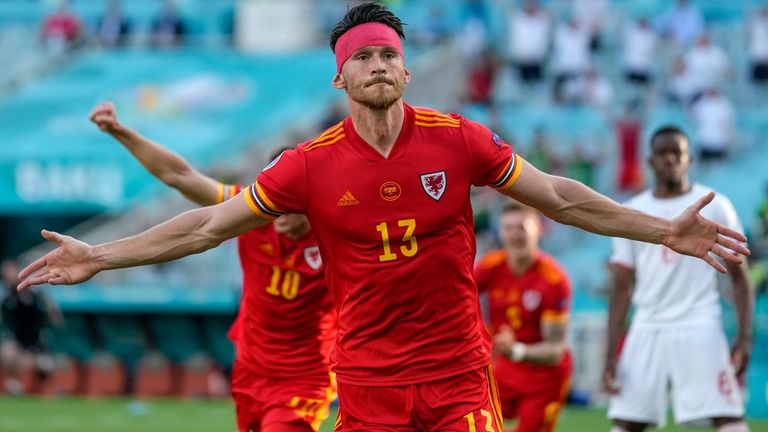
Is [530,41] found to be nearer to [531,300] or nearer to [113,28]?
[113,28]

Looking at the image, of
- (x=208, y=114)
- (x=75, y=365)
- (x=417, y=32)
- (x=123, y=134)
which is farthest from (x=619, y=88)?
(x=123, y=134)

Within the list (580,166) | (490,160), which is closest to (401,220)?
(490,160)

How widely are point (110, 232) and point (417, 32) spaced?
742cm

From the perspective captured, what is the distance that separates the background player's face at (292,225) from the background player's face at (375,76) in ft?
6.59

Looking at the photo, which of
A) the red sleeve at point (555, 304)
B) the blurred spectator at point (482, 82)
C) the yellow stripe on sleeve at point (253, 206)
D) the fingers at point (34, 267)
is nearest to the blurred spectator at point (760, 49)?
the blurred spectator at point (482, 82)

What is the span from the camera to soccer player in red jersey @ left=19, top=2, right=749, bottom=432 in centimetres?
631

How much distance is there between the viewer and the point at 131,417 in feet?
58.2

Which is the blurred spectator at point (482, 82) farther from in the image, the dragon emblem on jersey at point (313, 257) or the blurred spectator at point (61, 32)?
the dragon emblem on jersey at point (313, 257)

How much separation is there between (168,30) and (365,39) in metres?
24.3

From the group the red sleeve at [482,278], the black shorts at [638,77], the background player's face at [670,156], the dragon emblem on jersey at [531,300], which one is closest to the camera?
the background player's face at [670,156]

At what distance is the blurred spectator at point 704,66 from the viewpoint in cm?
2273

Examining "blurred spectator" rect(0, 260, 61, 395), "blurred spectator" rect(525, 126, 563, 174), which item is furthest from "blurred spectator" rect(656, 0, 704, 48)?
"blurred spectator" rect(0, 260, 61, 395)

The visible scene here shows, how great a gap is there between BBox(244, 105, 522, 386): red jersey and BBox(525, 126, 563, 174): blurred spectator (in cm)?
1474

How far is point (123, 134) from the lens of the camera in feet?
29.2
